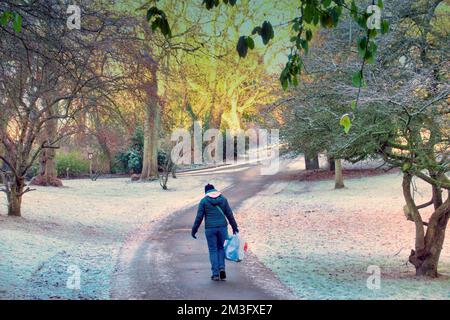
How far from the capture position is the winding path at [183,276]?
9156 millimetres

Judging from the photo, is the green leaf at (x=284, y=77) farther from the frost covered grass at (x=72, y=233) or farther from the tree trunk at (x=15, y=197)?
the tree trunk at (x=15, y=197)

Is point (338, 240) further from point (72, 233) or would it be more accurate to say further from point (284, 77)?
point (284, 77)

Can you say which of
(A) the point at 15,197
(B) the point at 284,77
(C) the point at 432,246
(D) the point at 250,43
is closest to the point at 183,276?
(C) the point at 432,246

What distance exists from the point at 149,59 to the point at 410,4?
5.76 m

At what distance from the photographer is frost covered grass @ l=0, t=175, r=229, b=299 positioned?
995 centimetres

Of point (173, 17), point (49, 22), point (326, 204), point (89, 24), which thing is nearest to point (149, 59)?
point (89, 24)

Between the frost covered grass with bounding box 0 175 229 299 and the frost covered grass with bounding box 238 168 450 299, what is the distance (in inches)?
134

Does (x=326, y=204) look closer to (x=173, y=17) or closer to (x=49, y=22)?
(x=173, y=17)

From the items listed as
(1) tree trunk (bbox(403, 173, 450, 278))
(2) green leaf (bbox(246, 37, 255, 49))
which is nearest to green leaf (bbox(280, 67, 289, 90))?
(2) green leaf (bbox(246, 37, 255, 49))

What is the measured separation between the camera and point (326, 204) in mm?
26219

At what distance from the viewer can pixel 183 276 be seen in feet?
34.7

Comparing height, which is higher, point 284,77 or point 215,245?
point 284,77

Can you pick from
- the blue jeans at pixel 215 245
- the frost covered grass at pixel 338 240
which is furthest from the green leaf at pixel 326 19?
the blue jeans at pixel 215 245

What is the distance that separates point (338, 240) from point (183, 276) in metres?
7.92
